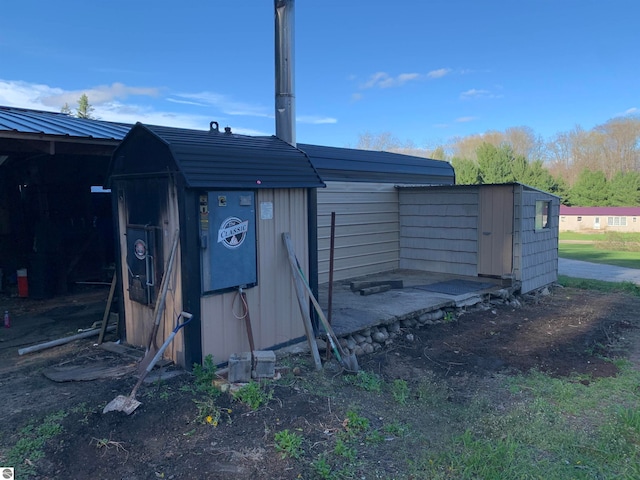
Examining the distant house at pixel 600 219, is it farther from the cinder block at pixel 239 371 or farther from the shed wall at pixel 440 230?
the cinder block at pixel 239 371

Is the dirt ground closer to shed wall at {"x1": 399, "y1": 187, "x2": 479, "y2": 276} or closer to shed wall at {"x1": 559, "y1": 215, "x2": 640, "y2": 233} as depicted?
shed wall at {"x1": 399, "y1": 187, "x2": 479, "y2": 276}

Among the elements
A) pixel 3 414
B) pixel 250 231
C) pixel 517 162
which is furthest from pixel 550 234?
pixel 517 162

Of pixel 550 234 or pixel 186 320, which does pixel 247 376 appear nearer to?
pixel 186 320

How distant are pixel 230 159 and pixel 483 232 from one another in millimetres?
6119

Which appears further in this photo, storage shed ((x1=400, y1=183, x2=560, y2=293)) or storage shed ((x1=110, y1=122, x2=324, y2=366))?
storage shed ((x1=400, y1=183, x2=560, y2=293))

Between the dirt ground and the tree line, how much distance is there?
27.5m

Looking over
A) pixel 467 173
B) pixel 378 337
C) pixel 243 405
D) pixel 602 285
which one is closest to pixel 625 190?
pixel 467 173

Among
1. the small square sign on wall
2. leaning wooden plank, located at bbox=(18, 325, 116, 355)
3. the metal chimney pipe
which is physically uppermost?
the metal chimney pipe

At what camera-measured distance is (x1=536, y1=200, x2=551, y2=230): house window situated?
9289mm

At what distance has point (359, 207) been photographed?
965cm

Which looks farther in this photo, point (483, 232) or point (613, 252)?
point (613, 252)

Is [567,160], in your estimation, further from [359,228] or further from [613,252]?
[359,228]

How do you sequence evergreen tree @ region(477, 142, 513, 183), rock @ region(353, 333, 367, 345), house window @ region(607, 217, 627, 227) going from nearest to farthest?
1. rock @ region(353, 333, 367, 345)
2. evergreen tree @ region(477, 142, 513, 183)
3. house window @ region(607, 217, 627, 227)

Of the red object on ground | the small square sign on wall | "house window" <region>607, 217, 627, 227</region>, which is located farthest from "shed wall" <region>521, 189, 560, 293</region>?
"house window" <region>607, 217, 627, 227</region>
